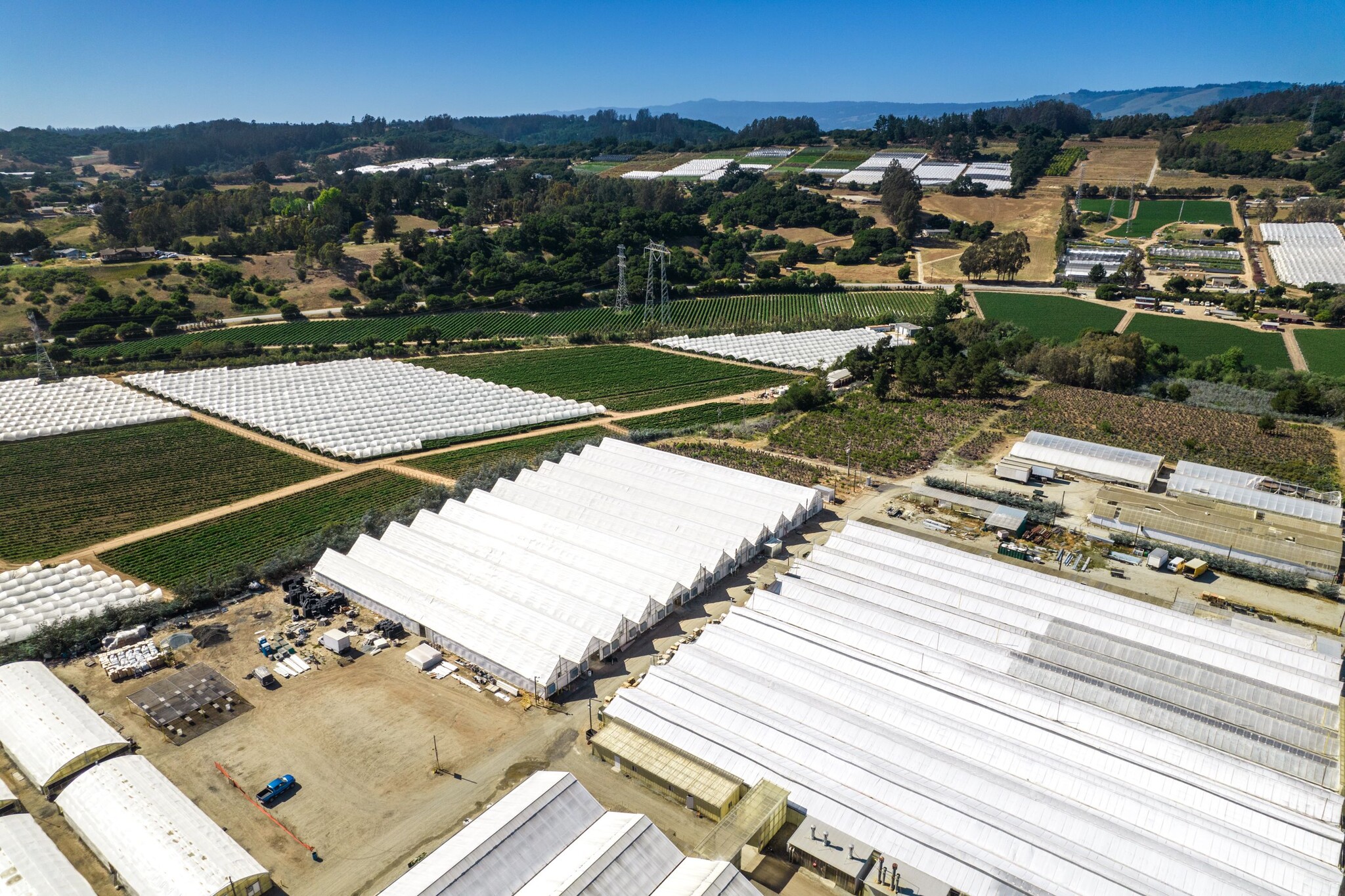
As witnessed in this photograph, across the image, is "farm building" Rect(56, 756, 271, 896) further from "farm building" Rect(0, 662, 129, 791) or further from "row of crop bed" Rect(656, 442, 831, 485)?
"row of crop bed" Rect(656, 442, 831, 485)

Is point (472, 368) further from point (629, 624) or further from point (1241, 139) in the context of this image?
point (1241, 139)

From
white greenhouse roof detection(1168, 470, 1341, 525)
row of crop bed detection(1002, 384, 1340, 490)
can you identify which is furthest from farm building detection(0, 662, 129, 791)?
row of crop bed detection(1002, 384, 1340, 490)

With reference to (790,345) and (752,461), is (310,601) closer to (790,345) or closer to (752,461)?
(752,461)

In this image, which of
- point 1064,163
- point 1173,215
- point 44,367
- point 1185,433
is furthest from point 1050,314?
point 44,367

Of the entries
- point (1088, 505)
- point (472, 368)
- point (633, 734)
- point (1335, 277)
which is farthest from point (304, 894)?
point (1335, 277)

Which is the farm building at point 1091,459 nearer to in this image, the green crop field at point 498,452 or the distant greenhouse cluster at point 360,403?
the green crop field at point 498,452
